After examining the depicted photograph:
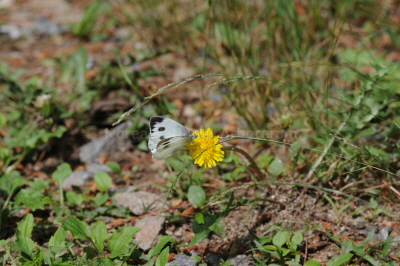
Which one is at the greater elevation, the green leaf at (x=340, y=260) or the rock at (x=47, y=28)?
the rock at (x=47, y=28)

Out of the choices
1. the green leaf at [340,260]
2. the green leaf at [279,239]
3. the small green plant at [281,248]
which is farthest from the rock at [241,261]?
the green leaf at [340,260]

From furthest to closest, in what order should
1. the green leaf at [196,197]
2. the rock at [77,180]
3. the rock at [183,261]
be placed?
the rock at [77,180] → the green leaf at [196,197] → the rock at [183,261]

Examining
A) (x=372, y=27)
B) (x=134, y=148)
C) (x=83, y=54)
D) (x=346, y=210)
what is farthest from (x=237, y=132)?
(x=372, y=27)

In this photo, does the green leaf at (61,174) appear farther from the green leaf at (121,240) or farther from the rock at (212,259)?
the rock at (212,259)

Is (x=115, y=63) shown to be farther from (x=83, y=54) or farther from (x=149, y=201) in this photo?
(x=149, y=201)

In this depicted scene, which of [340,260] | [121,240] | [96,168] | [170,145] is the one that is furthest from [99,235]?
[340,260]

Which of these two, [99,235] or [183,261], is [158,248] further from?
[99,235]

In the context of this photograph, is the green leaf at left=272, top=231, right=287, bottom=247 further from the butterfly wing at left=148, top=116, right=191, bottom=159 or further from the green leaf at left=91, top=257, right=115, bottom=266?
the green leaf at left=91, top=257, right=115, bottom=266
